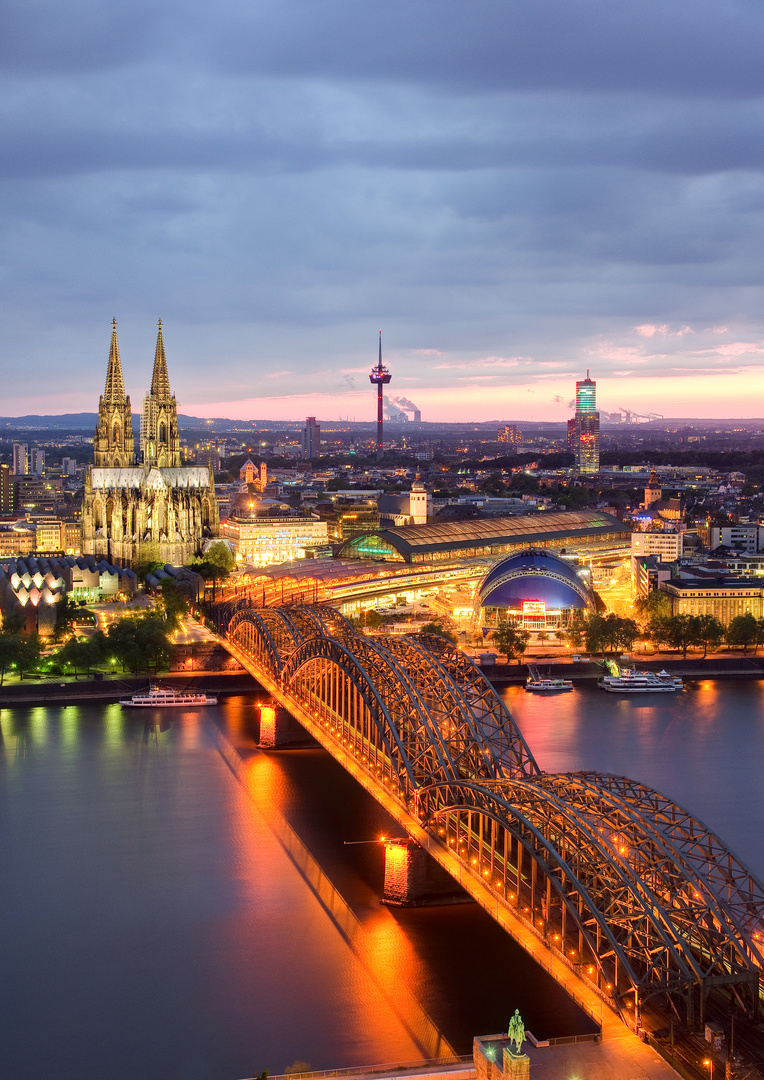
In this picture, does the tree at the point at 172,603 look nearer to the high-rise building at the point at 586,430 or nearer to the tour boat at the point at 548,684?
the tour boat at the point at 548,684

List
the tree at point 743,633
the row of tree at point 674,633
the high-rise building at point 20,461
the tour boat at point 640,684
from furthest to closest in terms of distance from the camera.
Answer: the high-rise building at point 20,461
the tree at point 743,633
the row of tree at point 674,633
the tour boat at point 640,684

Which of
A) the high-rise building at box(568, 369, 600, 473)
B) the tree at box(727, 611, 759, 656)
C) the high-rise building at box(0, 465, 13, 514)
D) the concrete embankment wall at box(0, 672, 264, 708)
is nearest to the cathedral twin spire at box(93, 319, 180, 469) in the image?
the concrete embankment wall at box(0, 672, 264, 708)

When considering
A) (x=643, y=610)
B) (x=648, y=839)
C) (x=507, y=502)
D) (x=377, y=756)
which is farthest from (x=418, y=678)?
(x=507, y=502)

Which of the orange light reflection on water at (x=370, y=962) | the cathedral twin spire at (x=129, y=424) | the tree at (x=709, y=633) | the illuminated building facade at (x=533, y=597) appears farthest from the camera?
the cathedral twin spire at (x=129, y=424)

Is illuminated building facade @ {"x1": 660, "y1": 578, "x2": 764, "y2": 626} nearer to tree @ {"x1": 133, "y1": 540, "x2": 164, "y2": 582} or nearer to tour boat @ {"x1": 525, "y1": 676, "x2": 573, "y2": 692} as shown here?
tour boat @ {"x1": 525, "y1": 676, "x2": 573, "y2": 692}

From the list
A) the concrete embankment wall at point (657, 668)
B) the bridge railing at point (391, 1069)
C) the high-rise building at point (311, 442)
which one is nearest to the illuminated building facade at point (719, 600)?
the concrete embankment wall at point (657, 668)

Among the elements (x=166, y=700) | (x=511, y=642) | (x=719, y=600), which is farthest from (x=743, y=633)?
(x=166, y=700)

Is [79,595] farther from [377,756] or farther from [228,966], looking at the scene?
[228,966]

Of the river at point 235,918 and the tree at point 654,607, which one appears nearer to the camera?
the river at point 235,918
